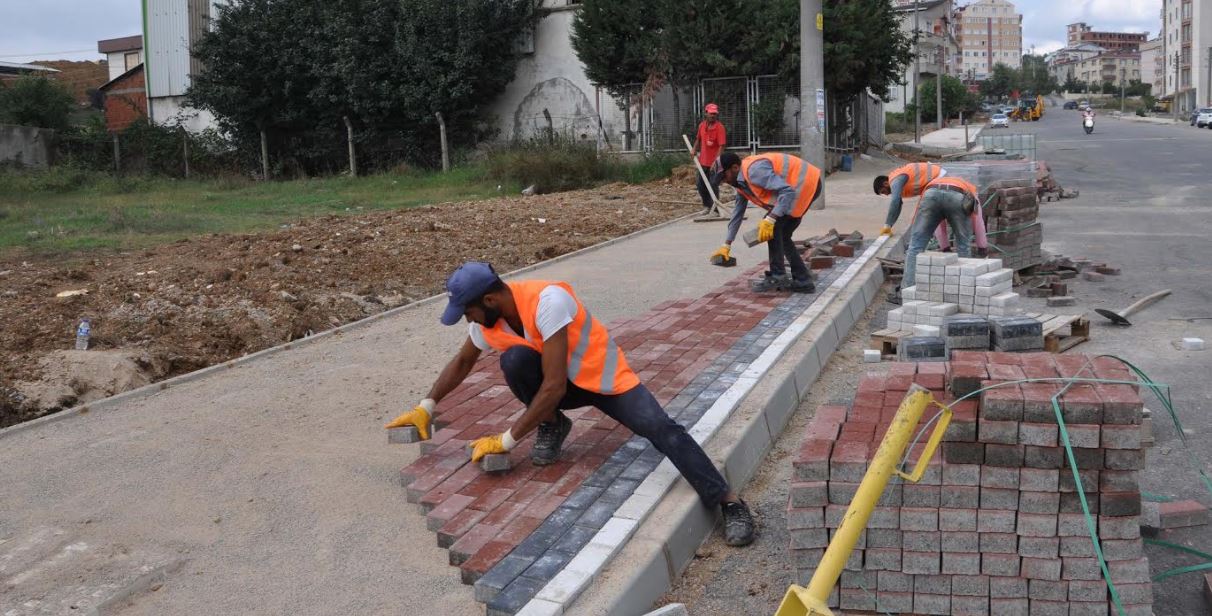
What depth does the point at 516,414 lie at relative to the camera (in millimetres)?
5598

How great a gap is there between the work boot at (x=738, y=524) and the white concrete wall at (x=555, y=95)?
842 inches

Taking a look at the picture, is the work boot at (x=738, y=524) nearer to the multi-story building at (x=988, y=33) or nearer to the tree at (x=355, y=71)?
the tree at (x=355, y=71)

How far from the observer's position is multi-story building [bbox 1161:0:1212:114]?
8206 cm

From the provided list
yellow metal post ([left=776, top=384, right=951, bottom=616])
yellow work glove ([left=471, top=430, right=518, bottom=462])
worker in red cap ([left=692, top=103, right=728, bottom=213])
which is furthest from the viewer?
worker in red cap ([left=692, top=103, right=728, bottom=213])

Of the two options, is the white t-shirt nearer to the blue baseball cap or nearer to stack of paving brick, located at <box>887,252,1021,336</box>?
the blue baseball cap

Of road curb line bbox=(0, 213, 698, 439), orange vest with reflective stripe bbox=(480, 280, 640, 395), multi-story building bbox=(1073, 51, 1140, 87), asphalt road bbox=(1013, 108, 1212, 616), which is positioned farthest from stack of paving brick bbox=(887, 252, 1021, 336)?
multi-story building bbox=(1073, 51, 1140, 87)

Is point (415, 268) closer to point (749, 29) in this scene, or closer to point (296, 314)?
point (296, 314)

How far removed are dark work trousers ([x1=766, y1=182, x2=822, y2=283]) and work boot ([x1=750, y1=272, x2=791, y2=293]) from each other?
0.04 m

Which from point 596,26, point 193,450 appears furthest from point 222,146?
point 193,450

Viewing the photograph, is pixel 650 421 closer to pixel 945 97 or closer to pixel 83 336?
pixel 83 336

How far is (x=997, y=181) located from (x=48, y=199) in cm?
2019

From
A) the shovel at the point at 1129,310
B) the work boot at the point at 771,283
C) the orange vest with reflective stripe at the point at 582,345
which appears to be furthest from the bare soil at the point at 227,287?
the shovel at the point at 1129,310

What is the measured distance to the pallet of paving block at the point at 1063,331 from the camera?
288 inches

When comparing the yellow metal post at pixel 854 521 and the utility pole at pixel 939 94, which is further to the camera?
the utility pole at pixel 939 94
